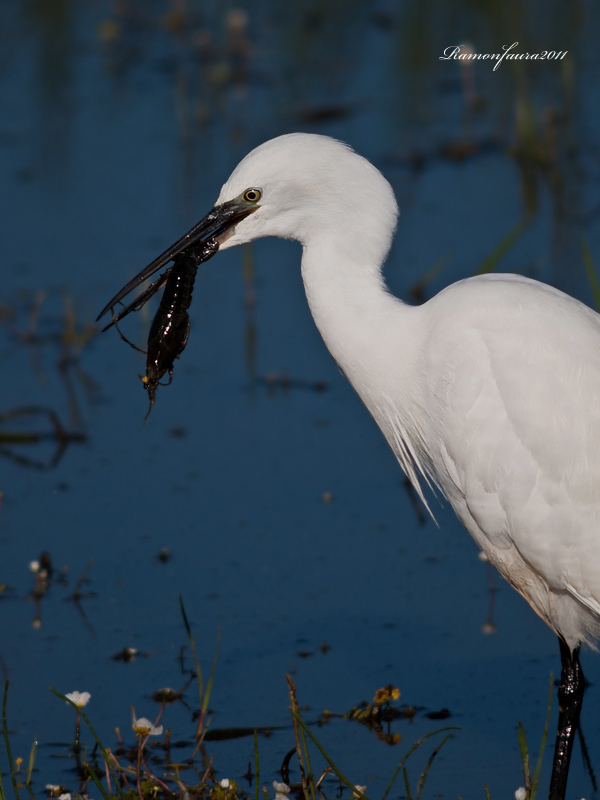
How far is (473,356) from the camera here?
3529 millimetres

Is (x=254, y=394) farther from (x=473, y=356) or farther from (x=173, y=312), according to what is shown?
(x=473, y=356)

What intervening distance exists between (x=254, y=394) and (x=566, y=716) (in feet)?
9.10

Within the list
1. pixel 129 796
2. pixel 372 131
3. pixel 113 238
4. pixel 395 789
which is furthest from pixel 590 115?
pixel 129 796

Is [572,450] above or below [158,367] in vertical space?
below

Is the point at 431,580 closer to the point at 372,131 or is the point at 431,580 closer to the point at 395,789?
the point at 395,789

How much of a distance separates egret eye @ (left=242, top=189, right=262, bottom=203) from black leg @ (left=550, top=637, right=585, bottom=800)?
5.29ft

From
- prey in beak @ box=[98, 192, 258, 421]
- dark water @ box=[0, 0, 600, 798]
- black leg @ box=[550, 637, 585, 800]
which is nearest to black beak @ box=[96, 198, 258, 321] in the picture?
prey in beak @ box=[98, 192, 258, 421]

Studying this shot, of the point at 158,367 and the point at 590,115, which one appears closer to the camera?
the point at 158,367

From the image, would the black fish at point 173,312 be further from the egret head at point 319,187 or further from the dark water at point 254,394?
the dark water at point 254,394

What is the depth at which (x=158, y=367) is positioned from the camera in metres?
3.78

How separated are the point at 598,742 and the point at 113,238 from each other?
4684mm

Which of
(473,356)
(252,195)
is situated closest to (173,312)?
(252,195)

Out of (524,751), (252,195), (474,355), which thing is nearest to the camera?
(524,751)

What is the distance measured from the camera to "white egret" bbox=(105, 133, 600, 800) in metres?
3.51
